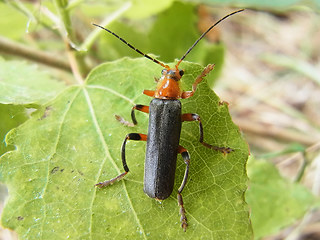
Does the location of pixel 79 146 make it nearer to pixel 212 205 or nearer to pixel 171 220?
pixel 171 220

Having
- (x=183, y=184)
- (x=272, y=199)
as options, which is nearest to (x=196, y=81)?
(x=183, y=184)

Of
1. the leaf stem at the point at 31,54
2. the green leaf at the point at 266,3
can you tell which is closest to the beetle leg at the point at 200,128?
the green leaf at the point at 266,3

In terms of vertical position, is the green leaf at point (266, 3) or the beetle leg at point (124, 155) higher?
the green leaf at point (266, 3)

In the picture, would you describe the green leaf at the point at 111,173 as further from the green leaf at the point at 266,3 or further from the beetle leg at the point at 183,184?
the green leaf at the point at 266,3

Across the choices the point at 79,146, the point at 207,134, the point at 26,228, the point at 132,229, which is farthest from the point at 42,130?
the point at 207,134

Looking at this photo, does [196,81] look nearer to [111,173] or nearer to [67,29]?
[111,173]
